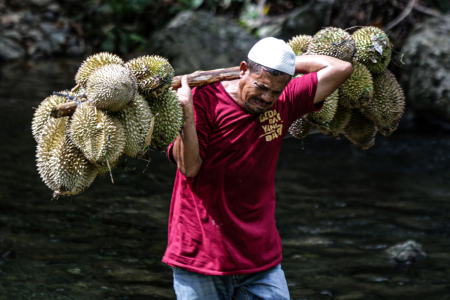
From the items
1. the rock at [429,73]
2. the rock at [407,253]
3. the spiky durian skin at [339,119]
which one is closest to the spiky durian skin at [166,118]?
the spiky durian skin at [339,119]

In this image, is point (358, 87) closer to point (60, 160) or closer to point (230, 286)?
point (230, 286)

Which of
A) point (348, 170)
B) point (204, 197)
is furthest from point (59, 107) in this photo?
point (348, 170)

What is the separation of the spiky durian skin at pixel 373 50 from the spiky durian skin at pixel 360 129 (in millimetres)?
289

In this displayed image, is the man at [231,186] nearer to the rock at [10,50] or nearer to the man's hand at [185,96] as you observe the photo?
the man's hand at [185,96]

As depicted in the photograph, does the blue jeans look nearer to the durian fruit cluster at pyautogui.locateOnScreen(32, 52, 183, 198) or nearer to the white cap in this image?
the durian fruit cluster at pyautogui.locateOnScreen(32, 52, 183, 198)

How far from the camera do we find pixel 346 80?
3010 millimetres

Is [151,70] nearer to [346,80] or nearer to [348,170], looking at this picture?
[346,80]

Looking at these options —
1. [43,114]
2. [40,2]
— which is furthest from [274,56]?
[40,2]

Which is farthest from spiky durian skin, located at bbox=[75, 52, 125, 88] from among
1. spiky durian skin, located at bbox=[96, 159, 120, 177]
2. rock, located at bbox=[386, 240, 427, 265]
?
rock, located at bbox=[386, 240, 427, 265]

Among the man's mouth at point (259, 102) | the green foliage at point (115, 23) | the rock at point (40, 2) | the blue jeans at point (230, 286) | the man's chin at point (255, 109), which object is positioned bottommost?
the blue jeans at point (230, 286)

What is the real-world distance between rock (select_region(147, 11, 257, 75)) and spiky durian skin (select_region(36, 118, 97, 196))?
7023 mm

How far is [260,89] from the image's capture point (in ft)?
8.02

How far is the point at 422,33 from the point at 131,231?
5.61 m

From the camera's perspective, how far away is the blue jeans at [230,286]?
8.25ft
